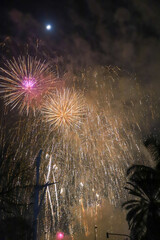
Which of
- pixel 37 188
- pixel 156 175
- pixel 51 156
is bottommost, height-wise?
pixel 37 188

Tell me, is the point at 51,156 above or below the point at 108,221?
below

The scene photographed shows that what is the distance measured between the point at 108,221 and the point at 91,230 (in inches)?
665

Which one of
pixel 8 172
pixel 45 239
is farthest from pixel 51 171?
pixel 45 239

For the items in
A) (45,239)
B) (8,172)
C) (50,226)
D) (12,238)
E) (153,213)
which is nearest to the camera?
(12,238)

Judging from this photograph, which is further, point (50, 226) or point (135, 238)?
point (50, 226)

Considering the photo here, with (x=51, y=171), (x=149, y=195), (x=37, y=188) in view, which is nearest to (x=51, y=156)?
(x=51, y=171)

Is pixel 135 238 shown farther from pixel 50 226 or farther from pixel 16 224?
pixel 50 226

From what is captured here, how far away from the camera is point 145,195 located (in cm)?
1978

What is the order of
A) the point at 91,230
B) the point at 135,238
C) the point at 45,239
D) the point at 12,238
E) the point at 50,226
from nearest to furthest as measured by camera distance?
the point at 12,238
the point at 135,238
the point at 45,239
the point at 50,226
the point at 91,230

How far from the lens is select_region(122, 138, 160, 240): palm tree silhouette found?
61.0 ft

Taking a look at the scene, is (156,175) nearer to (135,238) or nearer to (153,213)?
(153,213)

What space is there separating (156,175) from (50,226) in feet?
128

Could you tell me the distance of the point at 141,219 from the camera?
18.9 meters

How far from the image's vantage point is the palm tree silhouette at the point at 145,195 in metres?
18.6
